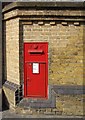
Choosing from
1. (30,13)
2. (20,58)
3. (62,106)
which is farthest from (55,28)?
(62,106)

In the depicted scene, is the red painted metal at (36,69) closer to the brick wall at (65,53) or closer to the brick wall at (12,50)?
the brick wall at (65,53)

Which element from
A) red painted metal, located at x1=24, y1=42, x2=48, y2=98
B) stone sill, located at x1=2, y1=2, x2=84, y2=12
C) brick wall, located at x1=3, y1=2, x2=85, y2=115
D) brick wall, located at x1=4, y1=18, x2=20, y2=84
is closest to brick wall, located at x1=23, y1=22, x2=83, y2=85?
brick wall, located at x1=3, y1=2, x2=85, y2=115

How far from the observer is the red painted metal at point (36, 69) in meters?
8.77

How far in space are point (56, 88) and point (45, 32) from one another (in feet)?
5.70

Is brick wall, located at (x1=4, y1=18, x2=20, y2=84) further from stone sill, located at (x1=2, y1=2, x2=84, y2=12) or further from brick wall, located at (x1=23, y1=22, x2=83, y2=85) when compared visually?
brick wall, located at (x1=23, y1=22, x2=83, y2=85)

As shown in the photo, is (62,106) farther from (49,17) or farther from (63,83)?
(49,17)

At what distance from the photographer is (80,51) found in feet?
28.6

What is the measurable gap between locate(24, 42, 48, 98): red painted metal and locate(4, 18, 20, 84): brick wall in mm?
324

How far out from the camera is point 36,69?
880cm

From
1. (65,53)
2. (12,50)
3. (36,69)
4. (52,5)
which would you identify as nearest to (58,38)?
(65,53)

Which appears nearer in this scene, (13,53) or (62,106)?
(62,106)

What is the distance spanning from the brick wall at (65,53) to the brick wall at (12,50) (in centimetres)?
90

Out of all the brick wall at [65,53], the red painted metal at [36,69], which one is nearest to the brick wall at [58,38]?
the brick wall at [65,53]

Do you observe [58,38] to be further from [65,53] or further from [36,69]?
[36,69]
